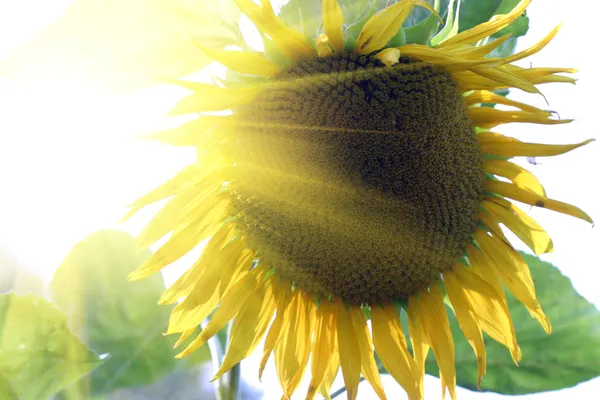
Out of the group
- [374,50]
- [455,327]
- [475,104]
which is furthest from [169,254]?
[455,327]

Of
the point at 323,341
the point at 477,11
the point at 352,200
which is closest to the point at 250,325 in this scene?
the point at 323,341

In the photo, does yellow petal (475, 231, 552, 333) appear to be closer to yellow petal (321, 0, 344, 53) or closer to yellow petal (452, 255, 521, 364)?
yellow petal (452, 255, 521, 364)

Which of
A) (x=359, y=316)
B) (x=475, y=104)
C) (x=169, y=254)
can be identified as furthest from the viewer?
(x=359, y=316)

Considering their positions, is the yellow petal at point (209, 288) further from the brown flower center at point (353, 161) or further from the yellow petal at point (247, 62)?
the yellow petal at point (247, 62)

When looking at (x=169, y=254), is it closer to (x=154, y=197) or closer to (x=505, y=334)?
(x=154, y=197)

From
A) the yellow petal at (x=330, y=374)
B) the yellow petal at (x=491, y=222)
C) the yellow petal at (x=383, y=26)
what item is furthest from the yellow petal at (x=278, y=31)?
the yellow petal at (x=330, y=374)
